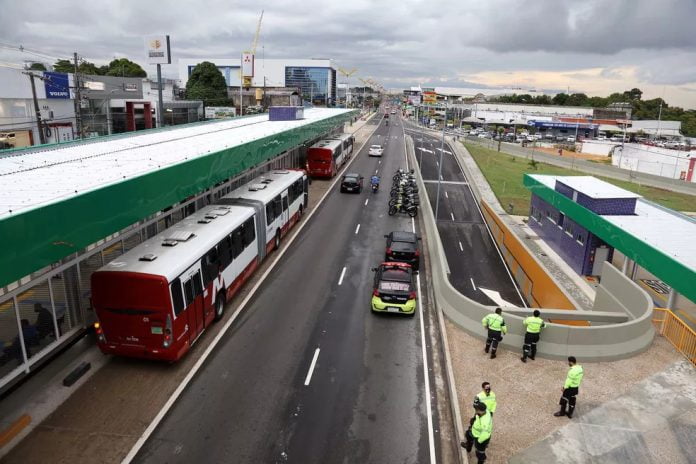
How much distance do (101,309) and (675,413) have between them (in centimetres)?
1496

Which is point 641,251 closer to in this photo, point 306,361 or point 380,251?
point 380,251

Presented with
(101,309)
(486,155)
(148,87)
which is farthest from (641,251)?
(148,87)

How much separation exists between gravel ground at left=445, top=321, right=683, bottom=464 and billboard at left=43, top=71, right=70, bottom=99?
2068 inches

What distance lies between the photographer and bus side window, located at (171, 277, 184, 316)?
12930 millimetres

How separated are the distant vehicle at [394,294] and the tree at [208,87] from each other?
96509 mm

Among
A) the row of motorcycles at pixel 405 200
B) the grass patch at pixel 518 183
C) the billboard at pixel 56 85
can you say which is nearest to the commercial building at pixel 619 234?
the row of motorcycles at pixel 405 200

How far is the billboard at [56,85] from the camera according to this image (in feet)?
169

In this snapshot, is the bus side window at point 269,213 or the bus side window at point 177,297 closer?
the bus side window at point 177,297

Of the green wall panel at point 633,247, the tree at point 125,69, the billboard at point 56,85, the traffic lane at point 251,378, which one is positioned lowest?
the traffic lane at point 251,378

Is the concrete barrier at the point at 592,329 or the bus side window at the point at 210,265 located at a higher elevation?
the bus side window at the point at 210,265

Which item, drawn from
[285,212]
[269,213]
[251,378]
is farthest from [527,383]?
[285,212]

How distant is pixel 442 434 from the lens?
37.5ft

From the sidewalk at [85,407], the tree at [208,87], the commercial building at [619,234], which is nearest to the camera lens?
the sidewalk at [85,407]

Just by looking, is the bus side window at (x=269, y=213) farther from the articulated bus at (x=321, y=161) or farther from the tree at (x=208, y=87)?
the tree at (x=208, y=87)
